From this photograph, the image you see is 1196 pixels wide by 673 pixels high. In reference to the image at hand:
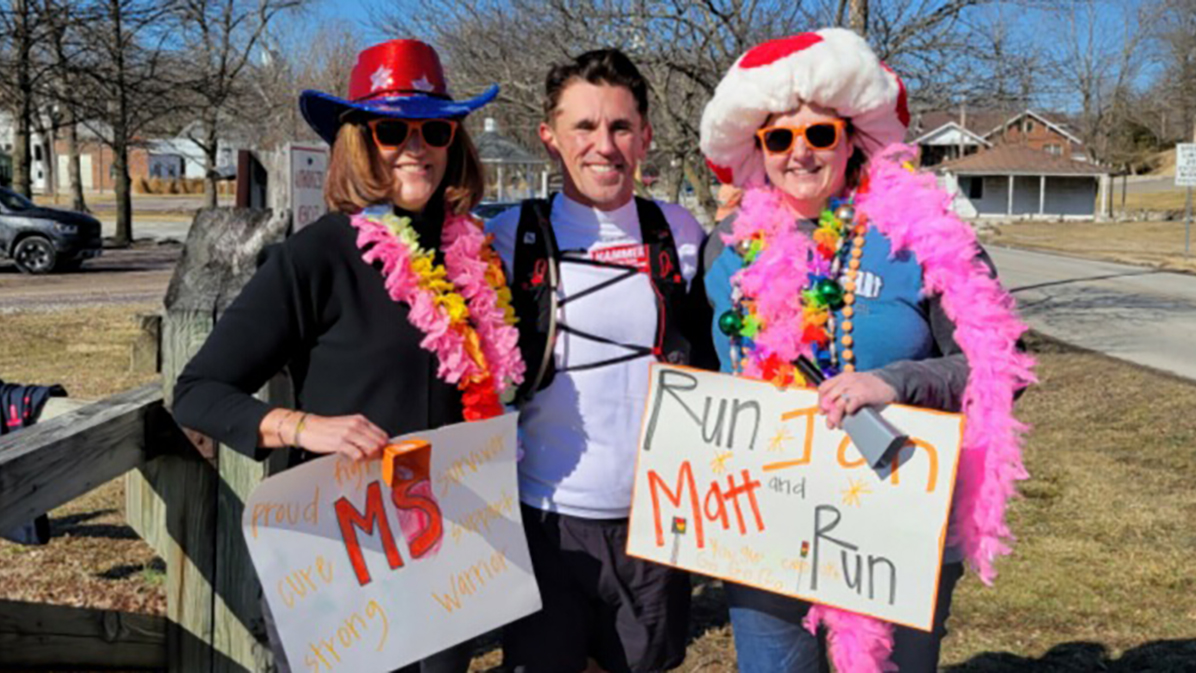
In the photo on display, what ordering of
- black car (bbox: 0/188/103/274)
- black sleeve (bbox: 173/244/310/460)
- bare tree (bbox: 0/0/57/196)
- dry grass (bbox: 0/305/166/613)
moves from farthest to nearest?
black car (bbox: 0/188/103/274) → bare tree (bbox: 0/0/57/196) → dry grass (bbox: 0/305/166/613) → black sleeve (bbox: 173/244/310/460)

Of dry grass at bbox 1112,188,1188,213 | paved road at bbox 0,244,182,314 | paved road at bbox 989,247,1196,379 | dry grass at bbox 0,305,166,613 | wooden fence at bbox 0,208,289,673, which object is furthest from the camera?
dry grass at bbox 1112,188,1188,213

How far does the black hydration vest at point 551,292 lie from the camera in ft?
7.91

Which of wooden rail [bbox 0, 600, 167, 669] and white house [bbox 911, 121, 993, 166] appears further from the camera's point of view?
white house [bbox 911, 121, 993, 166]

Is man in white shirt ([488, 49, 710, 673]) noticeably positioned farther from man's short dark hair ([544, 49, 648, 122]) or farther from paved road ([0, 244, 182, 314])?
paved road ([0, 244, 182, 314])

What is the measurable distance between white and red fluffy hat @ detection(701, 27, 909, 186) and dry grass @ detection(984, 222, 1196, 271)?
21.9m

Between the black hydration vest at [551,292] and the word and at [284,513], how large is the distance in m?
0.53

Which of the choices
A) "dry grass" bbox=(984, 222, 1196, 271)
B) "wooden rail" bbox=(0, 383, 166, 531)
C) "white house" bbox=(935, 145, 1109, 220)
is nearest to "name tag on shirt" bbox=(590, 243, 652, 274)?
"wooden rail" bbox=(0, 383, 166, 531)

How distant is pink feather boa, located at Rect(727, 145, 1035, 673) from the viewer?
2160 mm

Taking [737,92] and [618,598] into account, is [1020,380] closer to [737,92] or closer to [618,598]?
[737,92]

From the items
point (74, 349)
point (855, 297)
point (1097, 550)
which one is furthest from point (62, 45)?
point (855, 297)

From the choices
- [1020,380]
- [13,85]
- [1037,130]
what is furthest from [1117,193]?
[1020,380]

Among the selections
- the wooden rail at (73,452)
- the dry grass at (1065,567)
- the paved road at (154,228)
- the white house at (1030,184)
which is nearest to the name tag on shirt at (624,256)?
the wooden rail at (73,452)

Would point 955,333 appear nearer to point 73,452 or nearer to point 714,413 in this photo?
point 714,413

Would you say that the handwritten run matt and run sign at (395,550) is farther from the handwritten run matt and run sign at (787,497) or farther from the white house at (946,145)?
the white house at (946,145)
